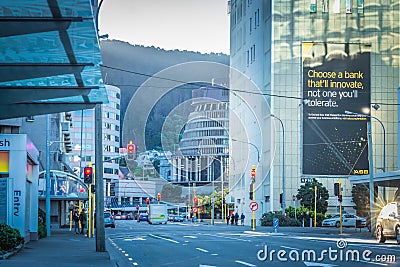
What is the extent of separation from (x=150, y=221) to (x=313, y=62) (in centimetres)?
2776

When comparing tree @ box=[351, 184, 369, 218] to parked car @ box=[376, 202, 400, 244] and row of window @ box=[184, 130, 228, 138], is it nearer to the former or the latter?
parked car @ box=[376, 202, 400, 244]

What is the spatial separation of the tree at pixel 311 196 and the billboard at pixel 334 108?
2.48m

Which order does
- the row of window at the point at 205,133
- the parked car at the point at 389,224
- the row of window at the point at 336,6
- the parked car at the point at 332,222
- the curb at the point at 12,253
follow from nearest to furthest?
the curb at the point at 12,253, the parked car at the point at 389,224, the parked car at the point at 332,222, the row of window at the point at 336,6, the row of window at the point at 205,133

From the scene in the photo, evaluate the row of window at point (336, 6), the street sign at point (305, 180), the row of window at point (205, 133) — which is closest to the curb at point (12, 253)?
the street sign at point (305, 180)

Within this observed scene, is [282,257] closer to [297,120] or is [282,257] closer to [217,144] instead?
[297,120]

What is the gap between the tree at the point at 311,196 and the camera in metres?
84.7

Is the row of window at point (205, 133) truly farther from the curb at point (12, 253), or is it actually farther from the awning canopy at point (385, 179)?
the curb at point (12, 253)

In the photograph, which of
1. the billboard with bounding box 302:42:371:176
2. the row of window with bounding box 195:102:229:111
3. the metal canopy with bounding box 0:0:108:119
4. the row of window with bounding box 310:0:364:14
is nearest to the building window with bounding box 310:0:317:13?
the row of window with bounding box 310:0:364:14

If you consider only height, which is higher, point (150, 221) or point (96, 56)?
point (96, 56)

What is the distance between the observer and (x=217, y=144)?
16750 cm

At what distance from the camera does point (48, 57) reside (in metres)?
20.1

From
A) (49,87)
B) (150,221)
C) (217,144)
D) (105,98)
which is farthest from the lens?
(217,144)

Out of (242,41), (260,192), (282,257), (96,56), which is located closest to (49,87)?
(96,56)

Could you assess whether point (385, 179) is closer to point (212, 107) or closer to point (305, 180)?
point (305, 180)
